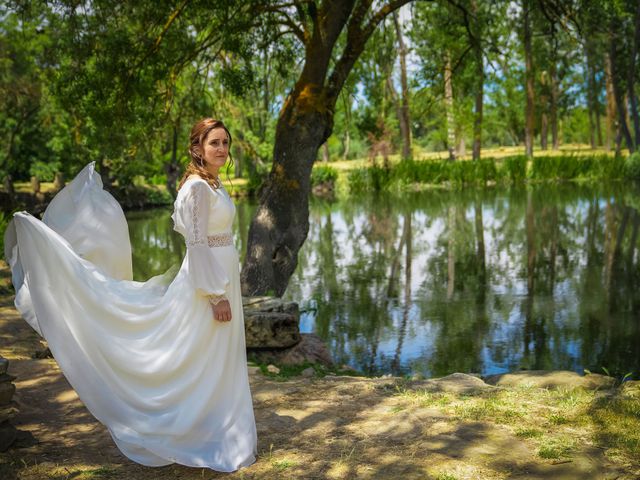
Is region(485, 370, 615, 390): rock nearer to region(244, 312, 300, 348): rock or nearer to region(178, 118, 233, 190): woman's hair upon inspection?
region(244, 312, 300, 348): rock

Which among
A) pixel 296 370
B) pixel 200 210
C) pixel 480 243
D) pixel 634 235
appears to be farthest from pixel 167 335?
pixel 634 235

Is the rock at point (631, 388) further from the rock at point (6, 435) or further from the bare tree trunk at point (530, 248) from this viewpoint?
the bare tree trunk at point (530, 248)

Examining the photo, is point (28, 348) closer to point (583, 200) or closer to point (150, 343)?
point (150, 343)

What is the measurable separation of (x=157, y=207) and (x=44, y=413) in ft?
102

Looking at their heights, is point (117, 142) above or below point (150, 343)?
above

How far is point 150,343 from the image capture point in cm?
379

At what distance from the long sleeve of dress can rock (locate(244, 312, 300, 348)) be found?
11.7ft

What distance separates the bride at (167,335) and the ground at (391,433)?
23 centimetres

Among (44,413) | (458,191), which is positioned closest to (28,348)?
(44,413)

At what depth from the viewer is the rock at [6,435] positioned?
396 centimetres

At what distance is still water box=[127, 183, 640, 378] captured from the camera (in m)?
8.62

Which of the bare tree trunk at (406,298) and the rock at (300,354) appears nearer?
the rock at (300,354)

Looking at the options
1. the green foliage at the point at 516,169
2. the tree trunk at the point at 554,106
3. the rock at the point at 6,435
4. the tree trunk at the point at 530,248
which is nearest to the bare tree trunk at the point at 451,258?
the tree trunk at the point at 530,248

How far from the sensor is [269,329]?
738 centimetres
